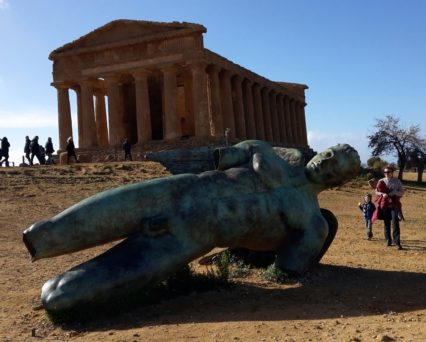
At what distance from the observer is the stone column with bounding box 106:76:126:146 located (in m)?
38.4

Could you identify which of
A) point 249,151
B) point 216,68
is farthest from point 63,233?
point 216,68

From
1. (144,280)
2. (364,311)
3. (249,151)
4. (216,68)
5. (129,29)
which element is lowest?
(364,311)

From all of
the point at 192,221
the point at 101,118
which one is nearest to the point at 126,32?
the point at 101,118

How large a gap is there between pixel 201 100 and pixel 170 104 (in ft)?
7.23

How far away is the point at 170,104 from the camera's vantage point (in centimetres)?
3662

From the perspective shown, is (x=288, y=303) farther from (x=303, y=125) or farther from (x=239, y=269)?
(x=303, y=125)

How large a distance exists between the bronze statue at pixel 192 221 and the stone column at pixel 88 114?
33.5 metres

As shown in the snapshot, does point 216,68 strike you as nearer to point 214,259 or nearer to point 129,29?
point 129,29

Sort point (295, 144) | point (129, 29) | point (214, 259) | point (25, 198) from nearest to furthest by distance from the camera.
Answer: point (214, 259) < point (25, 198) < point (129, 29) < point (295, 144)

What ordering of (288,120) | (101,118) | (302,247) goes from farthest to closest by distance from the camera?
1. (288,120)
2. (101,118)
3. (302,247)

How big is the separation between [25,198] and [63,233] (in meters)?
13.4

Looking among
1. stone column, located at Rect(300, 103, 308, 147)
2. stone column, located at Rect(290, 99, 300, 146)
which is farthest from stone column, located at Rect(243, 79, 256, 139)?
stone column, located at Rect(300, 103, 308, 147)

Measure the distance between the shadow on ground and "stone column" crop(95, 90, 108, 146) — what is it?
1495 inches

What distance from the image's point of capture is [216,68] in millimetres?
38219
